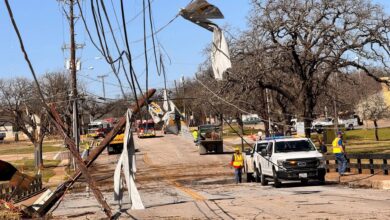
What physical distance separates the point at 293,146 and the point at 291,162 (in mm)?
1384

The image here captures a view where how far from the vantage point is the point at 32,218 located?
48.5 ft

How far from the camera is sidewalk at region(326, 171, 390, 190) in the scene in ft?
67.3

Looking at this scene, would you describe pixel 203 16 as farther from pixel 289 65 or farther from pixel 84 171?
pixel 289 65

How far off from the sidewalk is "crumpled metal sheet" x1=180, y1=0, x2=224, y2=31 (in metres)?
11.8

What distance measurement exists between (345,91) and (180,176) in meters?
18.9

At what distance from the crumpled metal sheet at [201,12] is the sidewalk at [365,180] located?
11.8 meters

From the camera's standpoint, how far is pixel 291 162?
2322 cm

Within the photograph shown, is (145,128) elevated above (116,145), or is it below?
above

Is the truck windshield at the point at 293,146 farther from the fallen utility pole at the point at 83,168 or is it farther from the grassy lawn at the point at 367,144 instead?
the grassy lawn at the point at 367,144

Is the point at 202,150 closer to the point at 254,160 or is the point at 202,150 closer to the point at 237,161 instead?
the point at 237,161

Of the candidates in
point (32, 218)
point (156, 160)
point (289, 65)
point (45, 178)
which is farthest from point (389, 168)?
point (156, 160)

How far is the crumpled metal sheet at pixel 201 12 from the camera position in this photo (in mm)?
10258

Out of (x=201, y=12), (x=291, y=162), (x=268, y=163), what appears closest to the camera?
(x=201, y=12)

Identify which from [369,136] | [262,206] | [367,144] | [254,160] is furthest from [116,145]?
[262,206]
